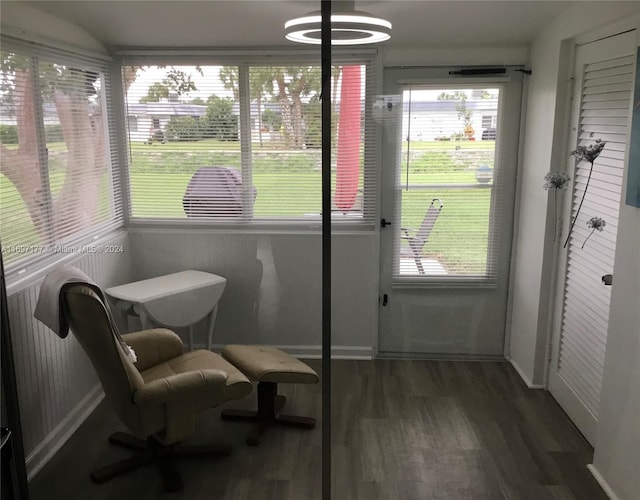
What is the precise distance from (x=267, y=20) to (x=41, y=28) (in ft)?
3.21

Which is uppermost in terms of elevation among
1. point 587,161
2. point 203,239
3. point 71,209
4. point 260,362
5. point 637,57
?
point 637,57

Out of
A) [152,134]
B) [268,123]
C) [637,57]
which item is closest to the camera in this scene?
[637,57]

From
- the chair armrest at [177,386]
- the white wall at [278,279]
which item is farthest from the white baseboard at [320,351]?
the chair armrest at [177,386]

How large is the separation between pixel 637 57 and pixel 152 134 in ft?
6.68

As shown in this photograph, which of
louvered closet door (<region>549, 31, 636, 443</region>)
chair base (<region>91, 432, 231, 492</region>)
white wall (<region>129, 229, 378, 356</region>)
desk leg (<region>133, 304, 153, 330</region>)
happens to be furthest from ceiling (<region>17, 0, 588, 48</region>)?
chair base (<region>91, 432, 231, 492</region>)

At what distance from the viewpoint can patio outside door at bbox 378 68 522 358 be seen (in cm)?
292

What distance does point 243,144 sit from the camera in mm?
2779

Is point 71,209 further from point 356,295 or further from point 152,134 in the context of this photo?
point 356,295

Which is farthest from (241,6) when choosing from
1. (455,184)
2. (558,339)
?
(558,339)

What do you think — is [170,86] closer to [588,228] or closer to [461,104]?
[461,104]

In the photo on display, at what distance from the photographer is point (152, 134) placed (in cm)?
264

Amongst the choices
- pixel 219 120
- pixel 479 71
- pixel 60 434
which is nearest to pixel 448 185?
pixel 479 71

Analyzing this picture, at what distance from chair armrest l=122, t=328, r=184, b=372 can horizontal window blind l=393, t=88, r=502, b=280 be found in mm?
1285

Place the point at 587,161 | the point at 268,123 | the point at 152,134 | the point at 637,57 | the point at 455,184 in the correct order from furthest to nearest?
the point at 455,184 → the point at 268,123 → the point at 152,134 → the point at 587,161 → the point at 637,57
